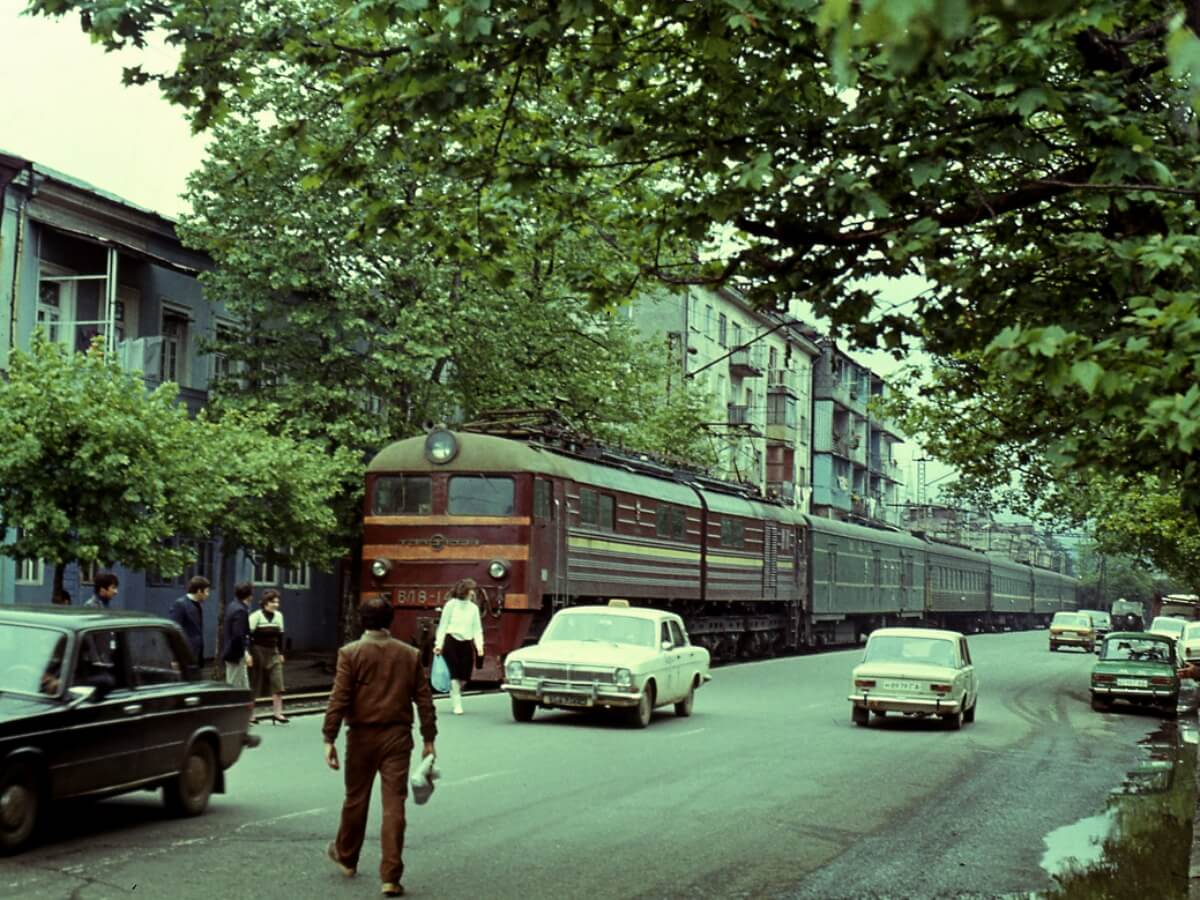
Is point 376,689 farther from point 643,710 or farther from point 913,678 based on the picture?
point 913,678

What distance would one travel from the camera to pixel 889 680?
22.5 meters

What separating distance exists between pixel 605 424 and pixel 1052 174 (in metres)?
27.5

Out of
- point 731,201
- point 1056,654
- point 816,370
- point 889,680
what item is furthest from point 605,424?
point 816,370

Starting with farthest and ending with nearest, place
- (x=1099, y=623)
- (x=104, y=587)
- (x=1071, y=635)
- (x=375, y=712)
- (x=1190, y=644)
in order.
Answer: (x=1099, y=623), (x=1071, y=635), (x=1190, y=644), (x=104, y=587), (x=375, y=712)

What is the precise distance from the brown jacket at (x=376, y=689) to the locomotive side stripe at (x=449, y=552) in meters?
18.2

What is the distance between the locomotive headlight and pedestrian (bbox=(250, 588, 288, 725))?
8.61 meters

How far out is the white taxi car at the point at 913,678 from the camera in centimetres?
2239

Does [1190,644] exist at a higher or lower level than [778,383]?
lower

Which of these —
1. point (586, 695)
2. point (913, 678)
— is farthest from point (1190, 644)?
point (586, 695)

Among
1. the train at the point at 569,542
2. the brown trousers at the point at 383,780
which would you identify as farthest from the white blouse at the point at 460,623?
the brown trousers at the point at 383,780

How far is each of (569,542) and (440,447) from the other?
2801 millimetres

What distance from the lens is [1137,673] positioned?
2975cm

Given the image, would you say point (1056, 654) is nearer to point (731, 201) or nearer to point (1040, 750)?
point (1040, 750)

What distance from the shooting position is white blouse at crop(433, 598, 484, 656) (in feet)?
71.6
